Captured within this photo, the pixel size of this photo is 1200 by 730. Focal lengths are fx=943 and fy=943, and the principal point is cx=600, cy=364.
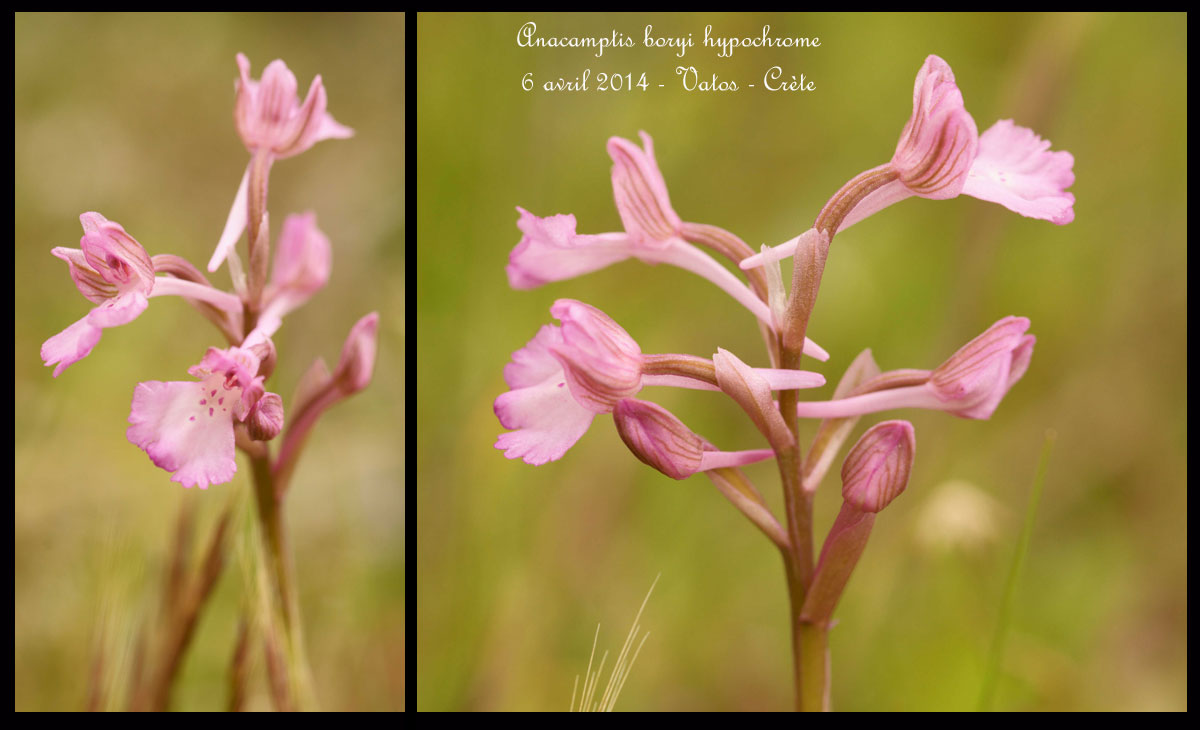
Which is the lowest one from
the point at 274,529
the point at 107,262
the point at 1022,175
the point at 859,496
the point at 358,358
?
the point at 274,529

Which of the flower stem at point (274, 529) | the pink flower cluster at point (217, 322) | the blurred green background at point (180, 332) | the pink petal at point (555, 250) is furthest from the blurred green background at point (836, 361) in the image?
the pink petal at point (555, 250)

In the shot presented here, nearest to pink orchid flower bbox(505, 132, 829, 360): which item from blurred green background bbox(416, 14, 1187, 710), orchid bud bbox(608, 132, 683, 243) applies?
orchid bud bbox(608, 132, 683, 243)

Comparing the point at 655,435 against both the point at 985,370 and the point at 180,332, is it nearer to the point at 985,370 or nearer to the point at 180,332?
the point at 985,370

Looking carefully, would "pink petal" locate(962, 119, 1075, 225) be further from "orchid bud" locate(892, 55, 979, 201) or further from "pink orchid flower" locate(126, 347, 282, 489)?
"pink orchid flower" locate(126, 347, 282, 489)

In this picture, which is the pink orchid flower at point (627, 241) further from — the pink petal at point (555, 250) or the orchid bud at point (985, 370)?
the orchid bud at point (985, 370)

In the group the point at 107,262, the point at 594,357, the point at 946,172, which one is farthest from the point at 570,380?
the point at 107,262

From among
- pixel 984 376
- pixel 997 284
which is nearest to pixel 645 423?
pixel 984 376

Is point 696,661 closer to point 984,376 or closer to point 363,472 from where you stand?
point 363,472
